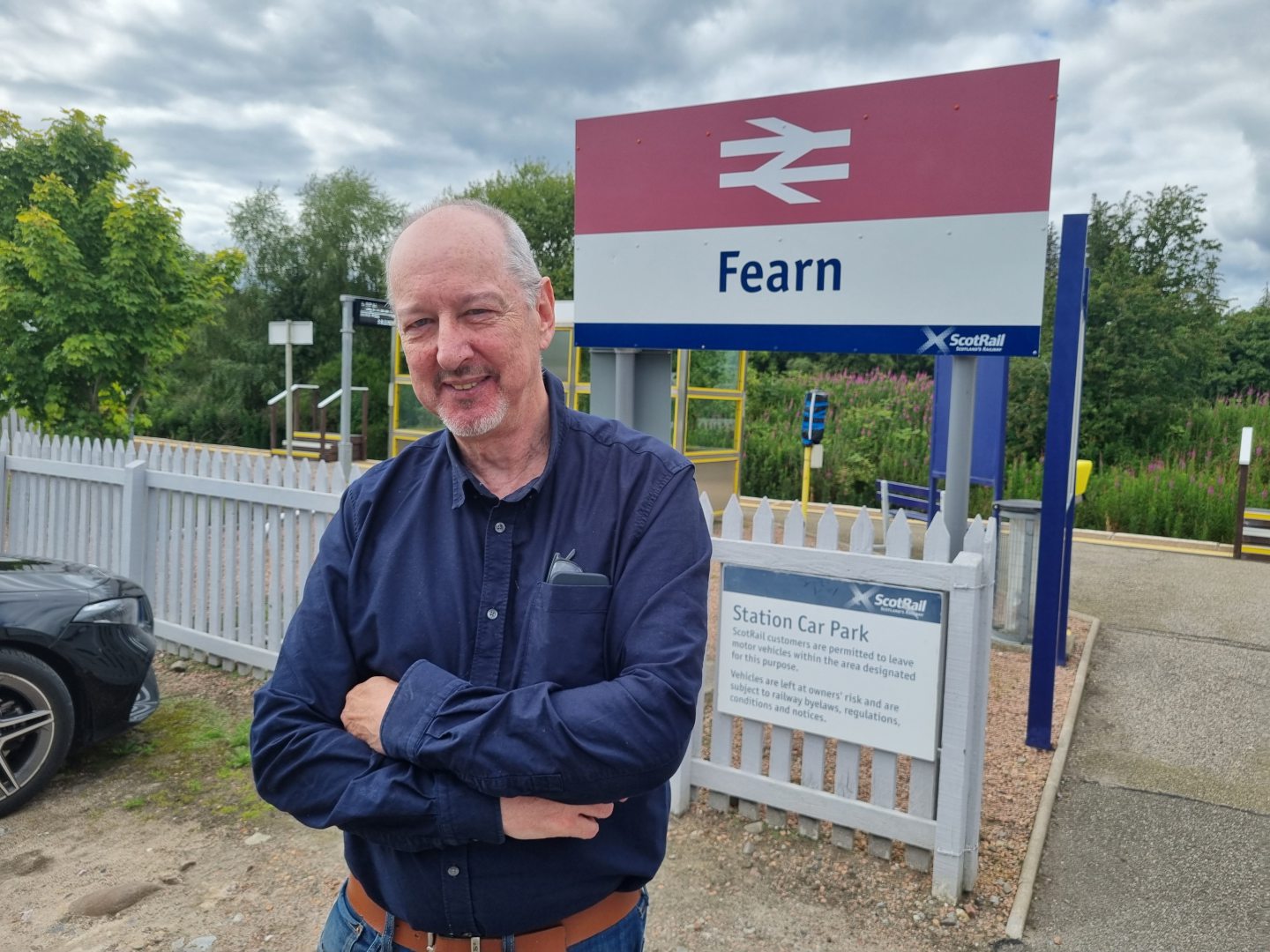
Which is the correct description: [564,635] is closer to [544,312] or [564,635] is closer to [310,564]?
[544,312]

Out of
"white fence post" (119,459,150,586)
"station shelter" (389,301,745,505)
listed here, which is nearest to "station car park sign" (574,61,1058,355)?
"white fence post" (119,459,150,586)

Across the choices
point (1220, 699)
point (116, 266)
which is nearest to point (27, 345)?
point (116, 266)

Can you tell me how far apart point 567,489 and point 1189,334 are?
17.8 meters

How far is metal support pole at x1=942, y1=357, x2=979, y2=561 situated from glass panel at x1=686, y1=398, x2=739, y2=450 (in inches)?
393

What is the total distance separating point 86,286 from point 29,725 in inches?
220

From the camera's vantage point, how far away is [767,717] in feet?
12.2

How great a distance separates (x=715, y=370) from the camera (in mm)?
14352

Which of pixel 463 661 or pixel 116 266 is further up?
pixel 116 266

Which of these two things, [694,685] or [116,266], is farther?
[116,266]

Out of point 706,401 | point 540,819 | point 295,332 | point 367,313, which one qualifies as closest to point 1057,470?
point 540,819

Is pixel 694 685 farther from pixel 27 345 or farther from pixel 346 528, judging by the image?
pixel 27 345

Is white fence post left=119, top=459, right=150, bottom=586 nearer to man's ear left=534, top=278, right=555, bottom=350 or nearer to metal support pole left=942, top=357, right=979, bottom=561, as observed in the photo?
metal support pole left=942, top=357, right=979, bottom=561

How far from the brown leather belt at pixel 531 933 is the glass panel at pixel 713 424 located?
12.4 m

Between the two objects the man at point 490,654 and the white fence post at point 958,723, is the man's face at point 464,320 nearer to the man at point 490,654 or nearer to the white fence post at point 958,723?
the man at point 490,654
